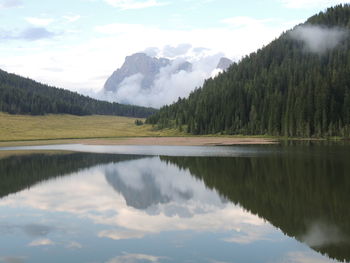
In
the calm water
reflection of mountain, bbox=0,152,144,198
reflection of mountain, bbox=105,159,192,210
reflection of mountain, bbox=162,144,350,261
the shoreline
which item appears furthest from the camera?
the shoreline

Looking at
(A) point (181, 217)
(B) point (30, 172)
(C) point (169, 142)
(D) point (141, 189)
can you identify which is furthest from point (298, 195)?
(C) point (169, 142)

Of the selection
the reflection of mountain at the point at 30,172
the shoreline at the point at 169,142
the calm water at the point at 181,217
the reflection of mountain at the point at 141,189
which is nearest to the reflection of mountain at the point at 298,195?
the calm water at the point at 181,217

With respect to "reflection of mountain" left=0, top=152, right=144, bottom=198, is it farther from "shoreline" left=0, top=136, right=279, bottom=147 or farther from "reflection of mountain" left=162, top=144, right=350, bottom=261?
"shoreline" left=0, top=136, right=279, bottom=147

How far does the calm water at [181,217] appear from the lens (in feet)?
63.5

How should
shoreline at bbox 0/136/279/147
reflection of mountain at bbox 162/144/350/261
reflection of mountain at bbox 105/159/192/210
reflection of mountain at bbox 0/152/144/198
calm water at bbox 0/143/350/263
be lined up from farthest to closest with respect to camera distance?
shoreline at bbox 0/136/279/147, reflection of mountain at bbox 0/152/144/198, reflection of mountain at bbox 105/159/192/210, reflection of mountain at bbox 162/144/350/261, calm water at bbox 0/143/350/263

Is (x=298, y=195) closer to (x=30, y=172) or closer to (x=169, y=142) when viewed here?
(x=30, y=172)

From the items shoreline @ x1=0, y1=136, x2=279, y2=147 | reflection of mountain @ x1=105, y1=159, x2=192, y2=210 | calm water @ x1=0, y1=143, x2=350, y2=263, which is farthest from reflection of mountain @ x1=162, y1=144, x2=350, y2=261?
shoreline @ x1=0, y1=136, x2=279, y2=147

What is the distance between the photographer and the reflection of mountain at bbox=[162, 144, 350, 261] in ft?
71.5

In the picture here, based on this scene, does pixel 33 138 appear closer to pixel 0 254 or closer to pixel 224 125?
pixel 224 125

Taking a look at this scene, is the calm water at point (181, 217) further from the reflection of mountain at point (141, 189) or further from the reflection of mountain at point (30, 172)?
the reflection of mountain at point (30, 172)

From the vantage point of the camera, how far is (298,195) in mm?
32094

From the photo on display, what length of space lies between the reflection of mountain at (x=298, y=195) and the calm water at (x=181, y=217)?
7 cm

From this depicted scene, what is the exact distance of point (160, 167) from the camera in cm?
5747

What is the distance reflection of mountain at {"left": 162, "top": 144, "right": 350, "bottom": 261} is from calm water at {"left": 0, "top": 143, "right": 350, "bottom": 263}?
72mm
